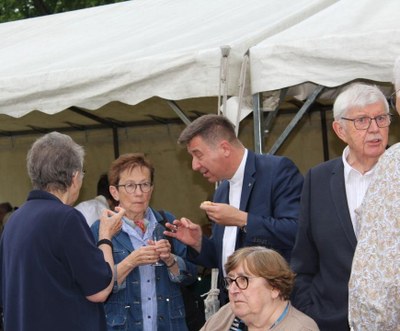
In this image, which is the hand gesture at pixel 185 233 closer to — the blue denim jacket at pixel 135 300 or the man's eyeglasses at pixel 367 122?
the blue denim jacket at pixel 135 300

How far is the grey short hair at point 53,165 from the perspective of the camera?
131 inches

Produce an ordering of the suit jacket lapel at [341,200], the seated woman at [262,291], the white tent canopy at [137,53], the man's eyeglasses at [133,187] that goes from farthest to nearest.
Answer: the white tent canopy at [137,53]
the man's eyeglasses at [133,187]
the seated woman at [262,291]
the suit jacket lapel at [341,200]

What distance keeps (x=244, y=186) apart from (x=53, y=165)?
3.09 feet

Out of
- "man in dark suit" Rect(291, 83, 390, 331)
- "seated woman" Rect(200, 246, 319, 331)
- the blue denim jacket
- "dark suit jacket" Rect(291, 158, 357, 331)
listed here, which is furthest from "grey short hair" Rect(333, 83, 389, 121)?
the blue denim jacket

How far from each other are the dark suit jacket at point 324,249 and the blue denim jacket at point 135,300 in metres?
0.74

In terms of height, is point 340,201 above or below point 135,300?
above

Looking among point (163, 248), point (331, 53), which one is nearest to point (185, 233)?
point (163, 248)

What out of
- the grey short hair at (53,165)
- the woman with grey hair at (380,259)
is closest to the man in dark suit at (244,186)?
the grey short hair at (53,165)

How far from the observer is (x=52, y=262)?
10.5 ft

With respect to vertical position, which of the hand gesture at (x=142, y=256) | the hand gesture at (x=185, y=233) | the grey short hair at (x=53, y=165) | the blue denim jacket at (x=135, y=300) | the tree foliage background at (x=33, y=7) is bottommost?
the blue denim jacket at (x=135, y=300)

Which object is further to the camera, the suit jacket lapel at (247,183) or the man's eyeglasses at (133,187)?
the man's eyeglasses at (133,187)

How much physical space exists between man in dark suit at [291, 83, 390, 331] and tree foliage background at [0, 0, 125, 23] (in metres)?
13.2

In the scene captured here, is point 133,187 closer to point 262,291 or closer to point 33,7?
point 262,291

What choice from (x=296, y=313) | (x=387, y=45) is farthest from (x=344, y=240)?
(x=387, y=45)
